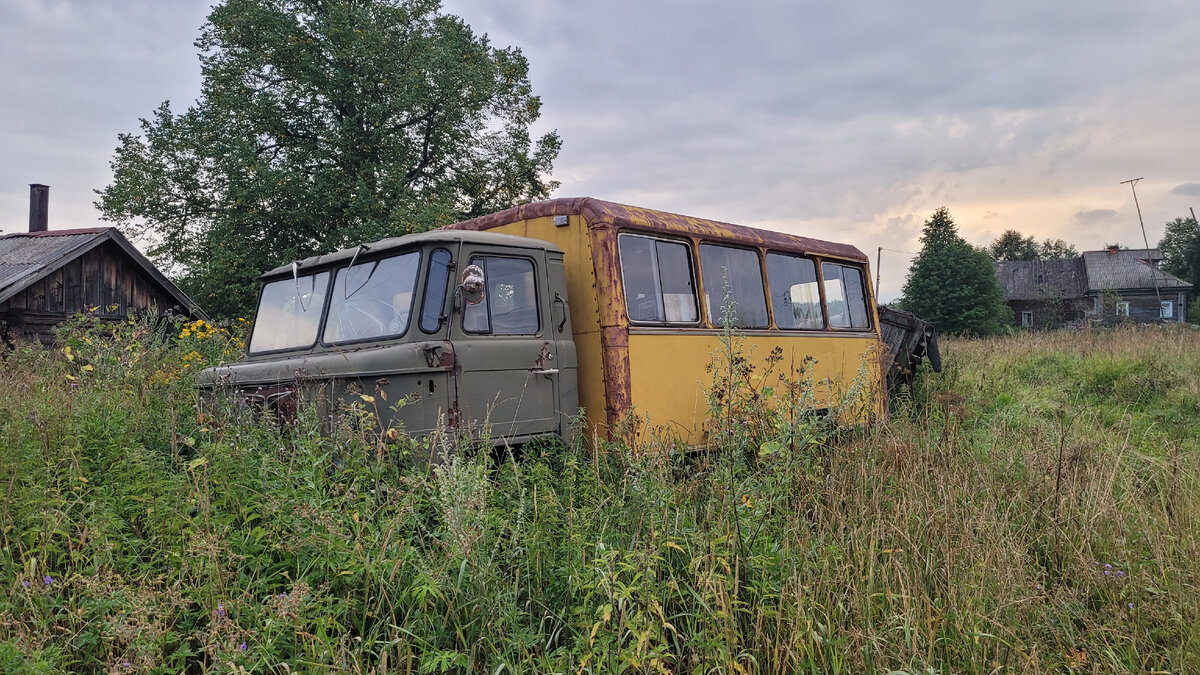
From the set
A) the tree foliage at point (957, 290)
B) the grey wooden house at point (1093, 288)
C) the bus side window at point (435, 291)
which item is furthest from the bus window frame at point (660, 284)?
the grey wooden house at point (1093, 288)

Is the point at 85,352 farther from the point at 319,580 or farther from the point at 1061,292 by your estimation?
the point at 1061,292

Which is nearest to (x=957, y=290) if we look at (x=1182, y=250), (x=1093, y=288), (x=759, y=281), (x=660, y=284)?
(x=1093, y=288)

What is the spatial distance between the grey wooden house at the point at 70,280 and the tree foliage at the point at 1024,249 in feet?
309

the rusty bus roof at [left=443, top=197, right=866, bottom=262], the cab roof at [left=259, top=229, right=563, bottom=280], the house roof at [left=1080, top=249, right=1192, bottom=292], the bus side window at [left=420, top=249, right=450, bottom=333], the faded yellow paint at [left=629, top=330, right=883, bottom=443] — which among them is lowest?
the faded yellow paint at [left=629, top=330, right=883, bottom=443]

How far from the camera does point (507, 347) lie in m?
5.35

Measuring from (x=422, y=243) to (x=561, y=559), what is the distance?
101 inches

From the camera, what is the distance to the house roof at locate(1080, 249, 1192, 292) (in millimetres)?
55781

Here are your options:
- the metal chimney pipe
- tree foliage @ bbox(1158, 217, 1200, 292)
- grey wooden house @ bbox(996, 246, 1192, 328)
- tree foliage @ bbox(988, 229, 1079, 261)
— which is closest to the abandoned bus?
the metal chimney pipe

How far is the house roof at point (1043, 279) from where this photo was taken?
5942 cm

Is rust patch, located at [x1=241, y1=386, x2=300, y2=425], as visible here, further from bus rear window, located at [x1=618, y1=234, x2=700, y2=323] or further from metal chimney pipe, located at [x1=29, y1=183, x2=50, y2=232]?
metal chimney pipe, located at [x1=29, y1=183, x2=50, y2=232]

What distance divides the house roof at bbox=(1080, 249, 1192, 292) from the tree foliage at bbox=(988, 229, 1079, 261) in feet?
105

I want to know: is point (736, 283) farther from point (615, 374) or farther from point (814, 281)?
point (615, 374)

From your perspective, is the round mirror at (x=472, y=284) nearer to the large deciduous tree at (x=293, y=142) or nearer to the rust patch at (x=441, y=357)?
the rust patch at (x=441, y=357)

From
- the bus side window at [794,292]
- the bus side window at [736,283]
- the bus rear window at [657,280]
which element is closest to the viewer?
the bus rear window at [657,280]
